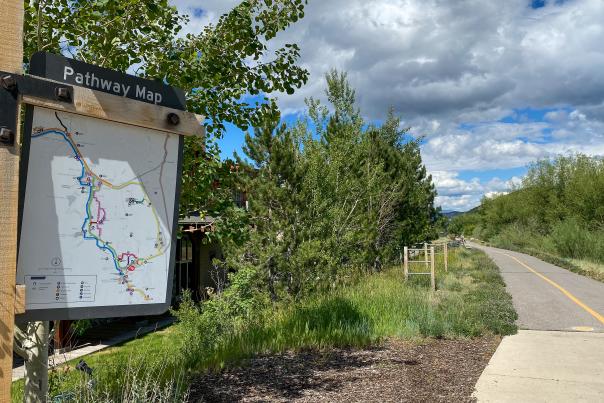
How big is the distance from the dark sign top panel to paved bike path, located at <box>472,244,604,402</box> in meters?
4.20

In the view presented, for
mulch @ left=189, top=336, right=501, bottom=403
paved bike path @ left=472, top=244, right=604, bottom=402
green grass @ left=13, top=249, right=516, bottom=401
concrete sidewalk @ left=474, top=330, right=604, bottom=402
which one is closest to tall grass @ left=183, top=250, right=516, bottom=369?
green grass @ left=13, top=249, right=516, bottom=401

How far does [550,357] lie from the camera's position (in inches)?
277

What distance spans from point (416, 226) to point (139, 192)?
2155 centimetres

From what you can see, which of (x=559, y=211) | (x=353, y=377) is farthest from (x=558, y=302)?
(x=559, y=211)

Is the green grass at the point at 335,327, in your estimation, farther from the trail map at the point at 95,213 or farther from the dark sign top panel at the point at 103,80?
the dark sign top panel at the point at 103,80

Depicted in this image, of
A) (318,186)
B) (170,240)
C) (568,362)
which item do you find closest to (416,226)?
(318,186)

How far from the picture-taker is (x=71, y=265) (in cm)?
261

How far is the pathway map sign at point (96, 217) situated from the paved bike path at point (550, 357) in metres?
3.80

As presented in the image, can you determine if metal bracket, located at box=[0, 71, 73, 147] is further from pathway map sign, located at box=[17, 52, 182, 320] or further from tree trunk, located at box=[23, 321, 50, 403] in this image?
tree trunk, located at box=[23, 321, 50, 403]

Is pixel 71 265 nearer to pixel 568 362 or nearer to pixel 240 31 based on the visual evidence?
pixel 240 31

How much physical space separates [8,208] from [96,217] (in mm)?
458

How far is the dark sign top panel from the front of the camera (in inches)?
103

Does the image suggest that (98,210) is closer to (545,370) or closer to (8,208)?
(8,208)

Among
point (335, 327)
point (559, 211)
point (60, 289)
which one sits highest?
point (559, 211)
